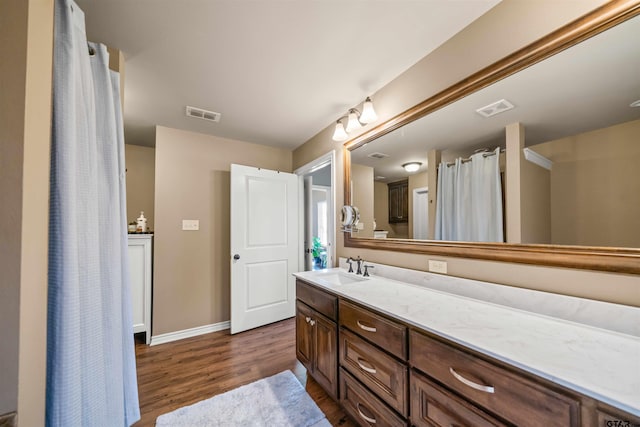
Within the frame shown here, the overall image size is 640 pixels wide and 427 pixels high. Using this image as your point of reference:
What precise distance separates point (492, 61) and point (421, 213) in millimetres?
944

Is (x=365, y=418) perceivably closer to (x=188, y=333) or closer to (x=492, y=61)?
(x=492, y=61)

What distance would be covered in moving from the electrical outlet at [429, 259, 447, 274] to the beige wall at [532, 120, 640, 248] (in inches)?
21.4

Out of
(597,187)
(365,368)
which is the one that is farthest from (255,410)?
(597,187)

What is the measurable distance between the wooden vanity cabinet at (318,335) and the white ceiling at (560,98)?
133cm

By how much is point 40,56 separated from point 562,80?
2044mm

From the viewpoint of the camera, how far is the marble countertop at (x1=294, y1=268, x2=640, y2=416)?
605 mm

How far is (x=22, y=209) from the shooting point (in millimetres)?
681

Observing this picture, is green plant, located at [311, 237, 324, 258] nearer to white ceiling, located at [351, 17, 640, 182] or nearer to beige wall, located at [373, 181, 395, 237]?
beige wall, located at [373, 181, 395, 237]

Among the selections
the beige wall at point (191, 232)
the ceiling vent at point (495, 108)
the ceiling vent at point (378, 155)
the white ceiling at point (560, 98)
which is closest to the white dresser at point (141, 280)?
the beige wall at point (191, 232)

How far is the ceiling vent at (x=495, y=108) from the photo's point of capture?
1.24 metres

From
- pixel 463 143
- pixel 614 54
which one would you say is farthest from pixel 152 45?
pixel 614 54

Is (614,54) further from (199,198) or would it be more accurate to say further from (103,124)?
(199,198)

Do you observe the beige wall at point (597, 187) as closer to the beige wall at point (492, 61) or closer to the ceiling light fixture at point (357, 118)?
the beige wall at point (492, 61)

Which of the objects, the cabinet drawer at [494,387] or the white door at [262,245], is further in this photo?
the white door at [262,245]
